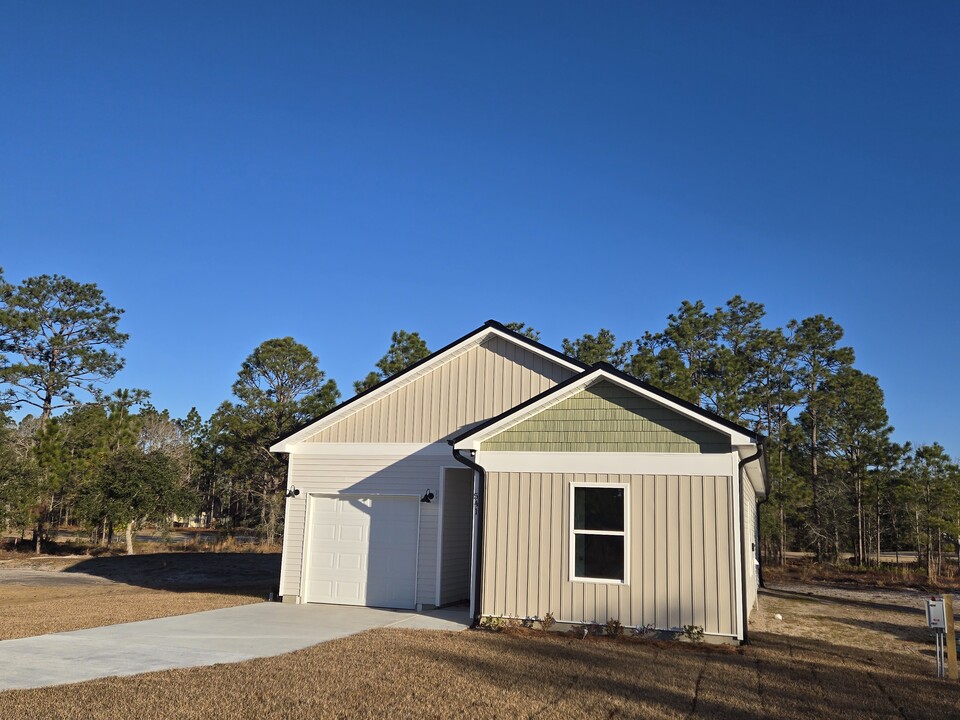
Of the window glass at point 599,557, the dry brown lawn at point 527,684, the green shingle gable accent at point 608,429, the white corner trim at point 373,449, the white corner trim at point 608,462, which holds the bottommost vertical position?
the dry brown lawn at point 527,684

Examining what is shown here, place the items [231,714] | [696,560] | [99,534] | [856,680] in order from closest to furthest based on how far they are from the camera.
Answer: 1. [231,714]
2. [856,680]
3. [696,560]
4. [99,534]

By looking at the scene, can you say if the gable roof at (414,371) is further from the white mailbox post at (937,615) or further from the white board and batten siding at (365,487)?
the white mailbox post at (937,615)

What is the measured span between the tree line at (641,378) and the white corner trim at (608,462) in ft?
47.4

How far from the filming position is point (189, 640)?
32.3ft

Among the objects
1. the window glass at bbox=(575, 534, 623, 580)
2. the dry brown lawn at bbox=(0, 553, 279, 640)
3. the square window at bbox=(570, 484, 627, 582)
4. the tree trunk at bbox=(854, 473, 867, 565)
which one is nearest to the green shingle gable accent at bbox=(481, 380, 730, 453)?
the square window at bbox=(570, 484, 627, 582)

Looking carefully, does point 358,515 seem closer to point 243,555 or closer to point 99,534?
point 243,555

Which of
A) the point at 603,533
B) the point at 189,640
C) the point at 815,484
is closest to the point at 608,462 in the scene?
the point at 603,533

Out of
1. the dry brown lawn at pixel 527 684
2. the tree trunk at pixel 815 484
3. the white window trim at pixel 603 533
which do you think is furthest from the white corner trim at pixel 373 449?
the tree trunk at pixel 815 484

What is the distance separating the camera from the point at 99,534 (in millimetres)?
35000

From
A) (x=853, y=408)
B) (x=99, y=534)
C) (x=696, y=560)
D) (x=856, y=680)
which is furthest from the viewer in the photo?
(x=99, y=534)

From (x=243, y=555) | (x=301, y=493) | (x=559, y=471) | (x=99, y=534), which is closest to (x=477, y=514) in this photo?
(x=559, y=471)

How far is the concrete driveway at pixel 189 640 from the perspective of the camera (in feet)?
25.9

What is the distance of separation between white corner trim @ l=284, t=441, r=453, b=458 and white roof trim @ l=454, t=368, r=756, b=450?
2.24 metres

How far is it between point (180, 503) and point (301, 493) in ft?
54.4
